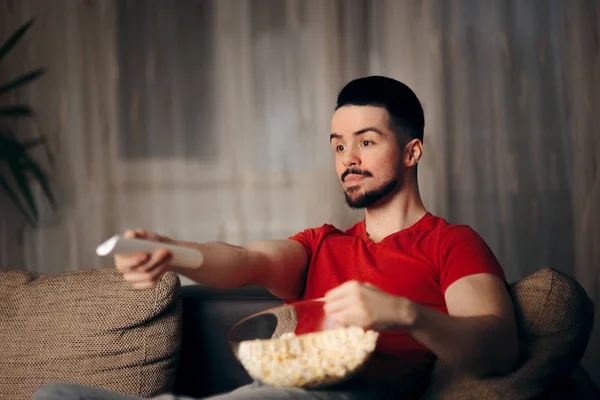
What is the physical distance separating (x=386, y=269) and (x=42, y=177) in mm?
1769

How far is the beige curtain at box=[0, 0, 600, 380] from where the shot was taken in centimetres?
244

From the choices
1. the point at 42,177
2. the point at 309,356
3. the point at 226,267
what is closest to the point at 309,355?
the point at 309,356

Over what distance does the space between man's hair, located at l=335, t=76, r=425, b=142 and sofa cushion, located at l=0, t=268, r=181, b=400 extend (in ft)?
1.90

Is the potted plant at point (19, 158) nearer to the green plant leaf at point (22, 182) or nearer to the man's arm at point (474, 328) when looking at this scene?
the green plant leaf at point (22, 182)

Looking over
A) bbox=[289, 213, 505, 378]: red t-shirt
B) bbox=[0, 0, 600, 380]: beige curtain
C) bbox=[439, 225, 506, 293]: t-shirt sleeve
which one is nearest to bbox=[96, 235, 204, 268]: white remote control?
bbox=[289, 213, 505, 378]: red t-shirt

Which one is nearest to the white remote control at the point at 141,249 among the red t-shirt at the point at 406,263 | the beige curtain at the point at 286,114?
the red t-shirt at the point at 406,263

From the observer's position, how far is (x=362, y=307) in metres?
0.90

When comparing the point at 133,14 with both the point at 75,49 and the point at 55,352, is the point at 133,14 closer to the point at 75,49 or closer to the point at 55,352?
the point at 75,49

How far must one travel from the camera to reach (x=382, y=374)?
3.61 feet

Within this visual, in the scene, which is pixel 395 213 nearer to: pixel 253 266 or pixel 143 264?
pixel 253 266

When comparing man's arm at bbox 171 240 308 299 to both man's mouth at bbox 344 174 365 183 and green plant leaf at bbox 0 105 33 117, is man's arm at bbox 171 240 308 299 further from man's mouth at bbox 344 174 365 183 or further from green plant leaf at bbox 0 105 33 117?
green plant leaf at bbox 0 105 33 117

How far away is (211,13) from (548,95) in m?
1.32

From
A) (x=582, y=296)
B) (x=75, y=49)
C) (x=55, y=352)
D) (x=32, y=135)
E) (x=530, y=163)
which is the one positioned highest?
(x=75, y=49)

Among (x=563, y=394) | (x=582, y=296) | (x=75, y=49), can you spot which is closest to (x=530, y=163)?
(x=582, y=296)
